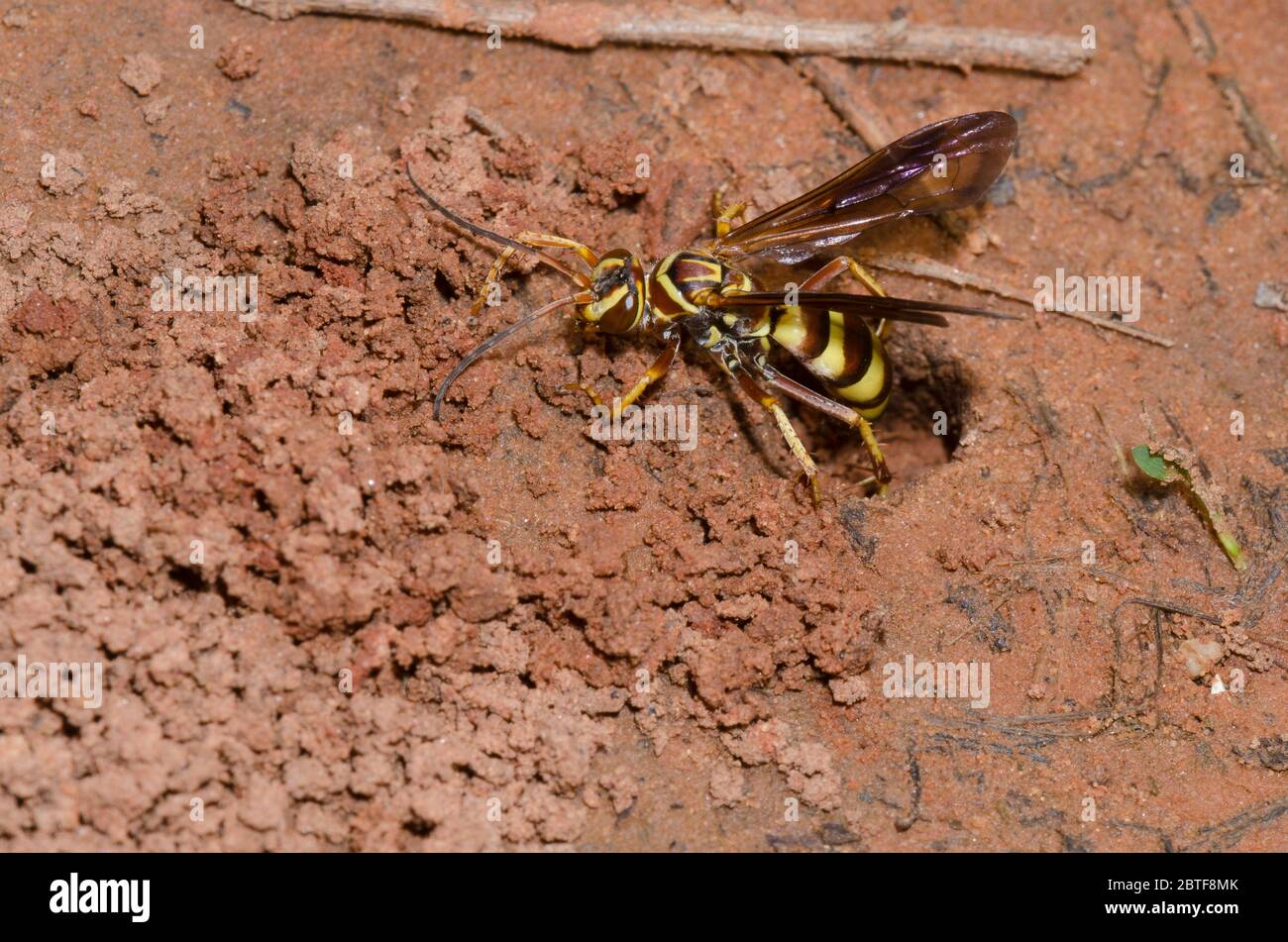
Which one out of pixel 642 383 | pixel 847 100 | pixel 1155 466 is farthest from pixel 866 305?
pixel 847 100

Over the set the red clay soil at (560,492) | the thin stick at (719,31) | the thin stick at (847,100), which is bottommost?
the red clay soil at (560,492)

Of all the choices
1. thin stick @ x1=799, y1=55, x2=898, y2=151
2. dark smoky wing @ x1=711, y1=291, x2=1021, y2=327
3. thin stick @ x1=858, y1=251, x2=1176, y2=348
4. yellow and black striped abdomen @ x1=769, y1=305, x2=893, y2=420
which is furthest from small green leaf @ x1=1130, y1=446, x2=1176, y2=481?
thin stick @ x1=799, y1=55, x2=898, y2=151

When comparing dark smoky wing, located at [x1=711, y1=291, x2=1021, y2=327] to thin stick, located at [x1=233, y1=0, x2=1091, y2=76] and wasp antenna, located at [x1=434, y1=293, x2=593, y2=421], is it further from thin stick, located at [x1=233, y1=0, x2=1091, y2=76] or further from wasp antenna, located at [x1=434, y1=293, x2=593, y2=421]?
thin stick, located at [x1=233, y1=0, x2=1091, y2=76]

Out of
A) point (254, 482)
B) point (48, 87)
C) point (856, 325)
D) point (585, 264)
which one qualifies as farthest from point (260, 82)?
point (856, 325)

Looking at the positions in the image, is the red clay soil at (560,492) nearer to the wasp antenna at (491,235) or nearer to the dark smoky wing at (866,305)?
the wasp antenna at (491,235)

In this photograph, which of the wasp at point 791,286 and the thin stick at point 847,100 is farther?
the thin stick at point 847,100

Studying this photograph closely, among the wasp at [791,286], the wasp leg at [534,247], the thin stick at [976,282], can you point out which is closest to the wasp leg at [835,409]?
the wasp at [791,286]
